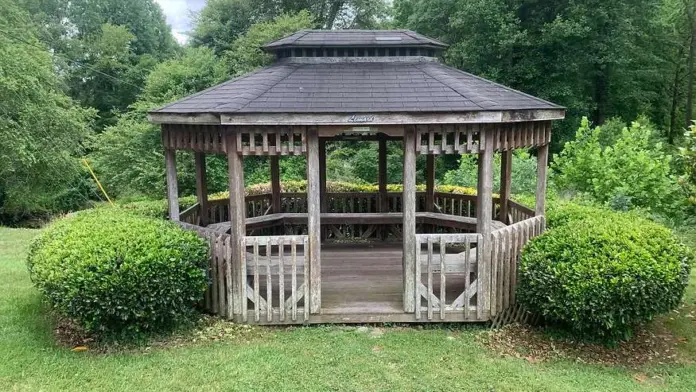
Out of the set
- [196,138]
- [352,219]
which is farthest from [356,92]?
[352,219]

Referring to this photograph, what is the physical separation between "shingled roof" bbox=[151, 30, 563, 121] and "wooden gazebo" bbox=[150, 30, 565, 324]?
0.9 inches

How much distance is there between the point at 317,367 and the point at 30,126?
1661 centimetres

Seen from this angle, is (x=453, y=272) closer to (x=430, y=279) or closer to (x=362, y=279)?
(x=430, y=279)

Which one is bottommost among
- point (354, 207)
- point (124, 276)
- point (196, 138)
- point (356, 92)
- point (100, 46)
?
point (354, 207)

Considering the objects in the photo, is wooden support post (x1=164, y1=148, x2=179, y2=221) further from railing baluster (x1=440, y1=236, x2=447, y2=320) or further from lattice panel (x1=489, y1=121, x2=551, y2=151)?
lattice panel (x1=489, y1=121, x2=551, y2=151)

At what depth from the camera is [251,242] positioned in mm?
5969

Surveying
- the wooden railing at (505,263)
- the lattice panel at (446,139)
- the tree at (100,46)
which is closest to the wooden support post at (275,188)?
the lattice panel at (446,139)

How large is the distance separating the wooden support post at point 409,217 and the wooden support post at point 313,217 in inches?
38.6

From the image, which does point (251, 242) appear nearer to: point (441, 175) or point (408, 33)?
point (408, 33)

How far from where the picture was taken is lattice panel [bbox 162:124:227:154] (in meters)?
6.05

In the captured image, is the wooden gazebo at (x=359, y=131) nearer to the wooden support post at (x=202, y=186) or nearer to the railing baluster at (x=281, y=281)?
the railing baluster at (x=281, y=281)

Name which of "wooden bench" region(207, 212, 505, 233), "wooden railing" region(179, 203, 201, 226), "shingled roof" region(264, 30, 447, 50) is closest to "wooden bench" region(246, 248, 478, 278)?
"wooden railing" region(179, 203, 201, 226)

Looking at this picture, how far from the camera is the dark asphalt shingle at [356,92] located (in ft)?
18.9

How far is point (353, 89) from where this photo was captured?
632 cm
